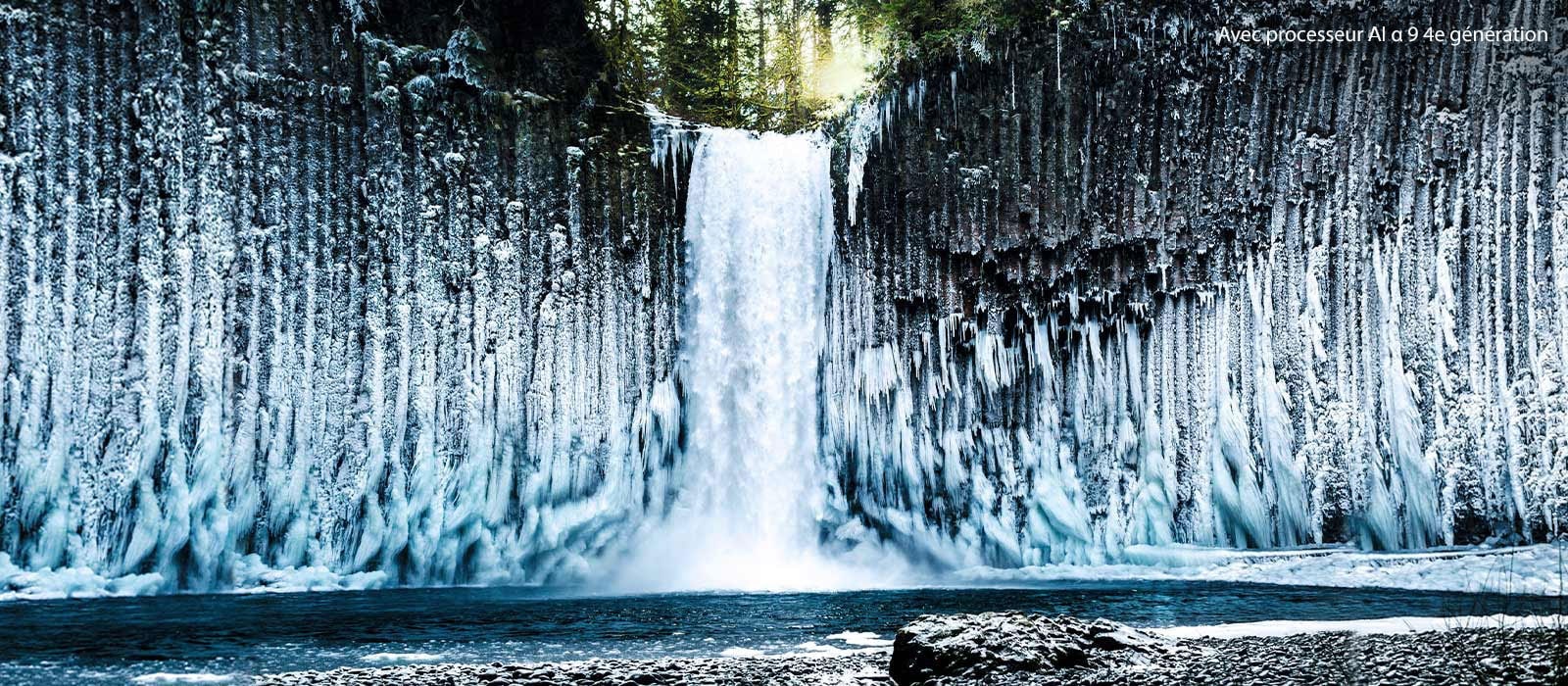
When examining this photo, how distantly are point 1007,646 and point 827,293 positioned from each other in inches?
463

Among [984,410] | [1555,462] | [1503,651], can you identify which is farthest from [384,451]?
[1555,462]

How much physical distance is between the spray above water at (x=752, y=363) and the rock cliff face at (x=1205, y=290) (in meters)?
0.66

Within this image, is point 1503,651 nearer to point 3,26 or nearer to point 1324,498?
point 1324,498

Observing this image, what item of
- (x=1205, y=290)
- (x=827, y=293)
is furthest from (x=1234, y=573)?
(x=827, y=293)

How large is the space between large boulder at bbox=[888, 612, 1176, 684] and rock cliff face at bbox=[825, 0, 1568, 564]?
9.56 metres

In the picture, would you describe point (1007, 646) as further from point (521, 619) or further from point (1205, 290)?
point (1205, 290)

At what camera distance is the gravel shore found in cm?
548

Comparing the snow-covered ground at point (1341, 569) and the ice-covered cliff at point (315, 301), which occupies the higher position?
the ice-covered cliff at point (315, 301)

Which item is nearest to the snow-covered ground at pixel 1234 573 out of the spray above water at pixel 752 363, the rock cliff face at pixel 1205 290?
the rock cliff face at pixel 1205 290

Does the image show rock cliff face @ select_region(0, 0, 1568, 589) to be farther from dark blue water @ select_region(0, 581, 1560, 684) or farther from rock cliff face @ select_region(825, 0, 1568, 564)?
dark blue water @ select_region(0, 581, 1560, 684)

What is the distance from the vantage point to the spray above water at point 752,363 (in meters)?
16.5

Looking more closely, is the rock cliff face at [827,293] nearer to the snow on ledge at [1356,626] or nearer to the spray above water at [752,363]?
the spray above water at [752,363]

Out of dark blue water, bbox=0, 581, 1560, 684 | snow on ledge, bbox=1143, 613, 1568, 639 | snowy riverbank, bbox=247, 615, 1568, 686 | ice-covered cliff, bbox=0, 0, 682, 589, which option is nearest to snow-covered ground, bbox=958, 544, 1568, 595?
dark blue water, bbox=0, 581, 1560, 684

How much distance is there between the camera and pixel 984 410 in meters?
16.9
